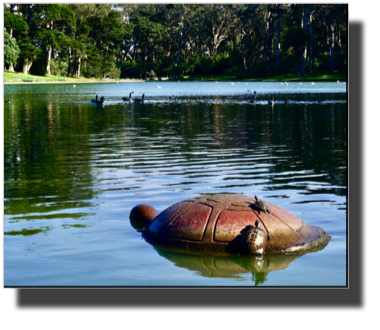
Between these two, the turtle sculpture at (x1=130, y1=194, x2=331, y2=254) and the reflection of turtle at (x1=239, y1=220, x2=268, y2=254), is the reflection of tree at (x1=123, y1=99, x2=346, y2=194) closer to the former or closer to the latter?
the turtle sculpture at (x1=130, y1=194, x2=331, y2=254)

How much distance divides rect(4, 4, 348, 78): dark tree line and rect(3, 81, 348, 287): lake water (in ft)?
200

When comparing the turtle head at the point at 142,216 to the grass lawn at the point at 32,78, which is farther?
the grass lawn at the point at 32,78

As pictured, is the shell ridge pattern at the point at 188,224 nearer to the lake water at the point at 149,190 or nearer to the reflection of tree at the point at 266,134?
the lake water at the point at 149,190

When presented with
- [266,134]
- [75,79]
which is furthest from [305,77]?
[266,134]

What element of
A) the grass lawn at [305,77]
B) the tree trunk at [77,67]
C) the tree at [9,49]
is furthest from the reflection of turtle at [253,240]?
the tree trunk at [77,67]

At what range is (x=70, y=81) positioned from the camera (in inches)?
4013

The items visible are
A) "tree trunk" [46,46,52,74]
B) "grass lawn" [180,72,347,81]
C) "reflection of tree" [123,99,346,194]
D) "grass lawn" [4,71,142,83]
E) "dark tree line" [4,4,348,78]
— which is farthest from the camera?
"tree trunk" [46,46,52,74]

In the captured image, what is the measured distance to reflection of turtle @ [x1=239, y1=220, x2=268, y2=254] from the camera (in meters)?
7.54

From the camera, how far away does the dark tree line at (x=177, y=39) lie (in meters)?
92.5

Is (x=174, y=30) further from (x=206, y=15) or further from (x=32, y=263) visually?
(x=32, y=263)

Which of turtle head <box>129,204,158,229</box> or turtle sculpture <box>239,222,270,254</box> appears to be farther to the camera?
turtle head <box>129,204,158,229</box>

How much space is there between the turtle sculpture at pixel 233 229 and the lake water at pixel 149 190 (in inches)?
7.0

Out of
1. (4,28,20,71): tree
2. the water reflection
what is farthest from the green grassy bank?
the water reflection

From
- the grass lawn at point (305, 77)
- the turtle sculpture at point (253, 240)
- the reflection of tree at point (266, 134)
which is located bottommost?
the turtle sculpture at point (253, 240)
